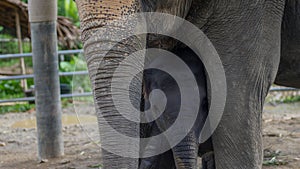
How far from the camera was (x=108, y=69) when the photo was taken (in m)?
2.39

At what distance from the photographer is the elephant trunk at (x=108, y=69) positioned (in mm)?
2355

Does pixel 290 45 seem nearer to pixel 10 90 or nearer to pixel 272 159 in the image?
pixel 272 159

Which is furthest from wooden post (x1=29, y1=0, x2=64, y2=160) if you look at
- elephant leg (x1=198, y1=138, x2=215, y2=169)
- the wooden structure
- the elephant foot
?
the wooden structure

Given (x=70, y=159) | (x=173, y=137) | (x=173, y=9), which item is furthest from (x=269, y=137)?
(x=173, y=9)

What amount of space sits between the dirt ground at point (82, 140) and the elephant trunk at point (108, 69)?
125 inches

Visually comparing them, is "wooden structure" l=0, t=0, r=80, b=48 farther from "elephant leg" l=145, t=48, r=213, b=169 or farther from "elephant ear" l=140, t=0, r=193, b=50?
"elephant ear" l=140, t=0, r=193, b=50

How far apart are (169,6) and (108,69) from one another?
0.65 metres

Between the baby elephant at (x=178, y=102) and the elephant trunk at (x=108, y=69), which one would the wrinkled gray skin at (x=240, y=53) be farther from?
the elephant trunk at (x=108, y=69)

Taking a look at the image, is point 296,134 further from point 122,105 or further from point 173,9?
point 122,105

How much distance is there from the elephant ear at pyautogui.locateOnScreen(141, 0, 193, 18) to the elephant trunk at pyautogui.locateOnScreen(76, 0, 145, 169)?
335 millimetres

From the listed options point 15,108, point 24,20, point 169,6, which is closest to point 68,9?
point 24,20

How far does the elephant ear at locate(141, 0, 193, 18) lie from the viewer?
277 centimetres

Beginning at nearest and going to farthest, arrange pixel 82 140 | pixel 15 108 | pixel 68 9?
pixel 82 140, pixel 15 108, pixel 68 9

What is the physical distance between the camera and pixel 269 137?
263 inches
